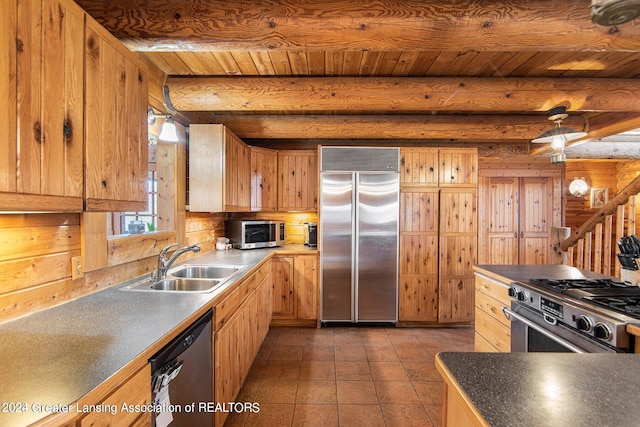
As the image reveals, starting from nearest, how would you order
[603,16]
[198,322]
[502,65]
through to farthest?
[603,16], [198,322], [502,65]

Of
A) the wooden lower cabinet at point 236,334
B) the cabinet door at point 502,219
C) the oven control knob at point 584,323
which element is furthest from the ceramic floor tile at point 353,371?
the cabinet door at point 502,219

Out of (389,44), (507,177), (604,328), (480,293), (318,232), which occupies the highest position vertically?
(389,44)

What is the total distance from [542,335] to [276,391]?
74.7 inches

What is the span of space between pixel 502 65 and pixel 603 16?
163 cm

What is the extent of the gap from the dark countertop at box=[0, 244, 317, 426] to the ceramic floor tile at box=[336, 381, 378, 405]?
134cm

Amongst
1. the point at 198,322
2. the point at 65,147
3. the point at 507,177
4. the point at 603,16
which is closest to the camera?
the point at 603,16

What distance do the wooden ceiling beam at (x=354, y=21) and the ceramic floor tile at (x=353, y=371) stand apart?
2516 mm

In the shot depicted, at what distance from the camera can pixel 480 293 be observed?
2.43 m

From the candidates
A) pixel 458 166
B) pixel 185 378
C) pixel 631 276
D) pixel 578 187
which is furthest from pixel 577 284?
pixel 578 187

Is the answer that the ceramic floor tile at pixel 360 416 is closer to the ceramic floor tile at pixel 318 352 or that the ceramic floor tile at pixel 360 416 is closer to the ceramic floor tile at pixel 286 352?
the ceramic floor tile at pixel 318 352

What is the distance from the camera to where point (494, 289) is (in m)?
2.21

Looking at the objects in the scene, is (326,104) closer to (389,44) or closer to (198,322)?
(389,44)

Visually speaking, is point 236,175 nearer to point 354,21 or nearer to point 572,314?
point 354,21

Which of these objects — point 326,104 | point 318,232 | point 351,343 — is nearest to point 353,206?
point 318,232
